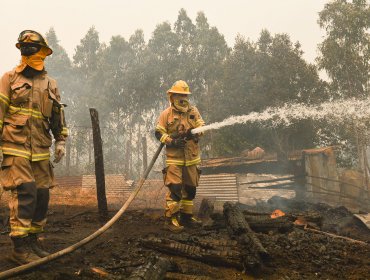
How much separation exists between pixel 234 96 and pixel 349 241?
1713 centimetres

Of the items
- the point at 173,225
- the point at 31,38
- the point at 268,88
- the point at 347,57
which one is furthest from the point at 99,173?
the point at 347,57

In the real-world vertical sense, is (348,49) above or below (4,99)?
above

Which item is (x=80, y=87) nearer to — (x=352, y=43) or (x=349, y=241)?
(x=352, y=43)

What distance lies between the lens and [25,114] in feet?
12.1

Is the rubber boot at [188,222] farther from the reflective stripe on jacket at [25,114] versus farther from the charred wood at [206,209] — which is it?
the reflective stripe on jacket at [25,114]

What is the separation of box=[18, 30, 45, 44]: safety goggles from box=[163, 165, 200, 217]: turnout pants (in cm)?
283

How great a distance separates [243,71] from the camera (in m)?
21.9

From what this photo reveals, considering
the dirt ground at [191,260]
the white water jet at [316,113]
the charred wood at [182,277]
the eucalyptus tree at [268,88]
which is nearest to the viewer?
the charred wood at [182,277]

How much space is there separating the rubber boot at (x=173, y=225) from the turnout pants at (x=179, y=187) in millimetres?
90

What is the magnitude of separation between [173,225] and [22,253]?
2.54m

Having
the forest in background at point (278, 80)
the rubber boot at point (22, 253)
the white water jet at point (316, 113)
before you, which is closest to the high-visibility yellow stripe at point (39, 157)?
the rubber boot at point (22, 253)

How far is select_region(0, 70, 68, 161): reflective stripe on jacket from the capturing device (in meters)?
3.54

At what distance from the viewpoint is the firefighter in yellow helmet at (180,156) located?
5.53 metres

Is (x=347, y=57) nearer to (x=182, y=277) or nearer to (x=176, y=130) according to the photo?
(x=176, y=130)
